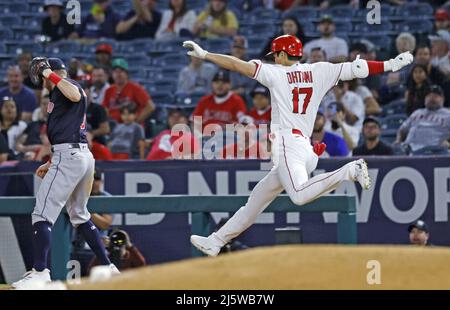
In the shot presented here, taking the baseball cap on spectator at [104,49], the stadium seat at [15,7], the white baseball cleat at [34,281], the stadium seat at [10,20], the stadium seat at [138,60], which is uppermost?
the stadium seat at [15,7]

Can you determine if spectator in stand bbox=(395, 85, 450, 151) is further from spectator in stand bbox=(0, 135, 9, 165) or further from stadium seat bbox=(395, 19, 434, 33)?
spectator in stand bbox=(0, 135, 9, 165)

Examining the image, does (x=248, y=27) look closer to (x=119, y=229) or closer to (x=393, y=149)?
(x=393, y=149)

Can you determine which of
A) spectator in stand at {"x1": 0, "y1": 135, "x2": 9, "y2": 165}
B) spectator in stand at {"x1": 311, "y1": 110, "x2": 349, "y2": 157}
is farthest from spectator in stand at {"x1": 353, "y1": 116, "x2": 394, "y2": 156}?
spectator in stand at {"x1": 0, "y1": 135, "x2": 9, "y2": 165}

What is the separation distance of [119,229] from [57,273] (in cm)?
116

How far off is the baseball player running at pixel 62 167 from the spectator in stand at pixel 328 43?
4.98 meters

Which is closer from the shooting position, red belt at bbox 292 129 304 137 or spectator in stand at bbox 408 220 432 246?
red belt at bbox 292 129 304 137

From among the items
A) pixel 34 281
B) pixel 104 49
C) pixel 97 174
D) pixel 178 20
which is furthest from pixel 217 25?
pixel 34 281

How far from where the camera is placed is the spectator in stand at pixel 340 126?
1120 cm

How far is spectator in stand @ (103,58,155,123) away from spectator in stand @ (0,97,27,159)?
→ 1065 mm

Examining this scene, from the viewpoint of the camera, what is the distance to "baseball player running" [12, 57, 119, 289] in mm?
7953

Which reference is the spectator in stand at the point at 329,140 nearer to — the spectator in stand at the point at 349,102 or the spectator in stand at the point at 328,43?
the spectator in stand at the point at 349,102

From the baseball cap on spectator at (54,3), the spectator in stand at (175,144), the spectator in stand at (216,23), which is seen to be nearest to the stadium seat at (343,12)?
the spectator in stand at (216,23)
